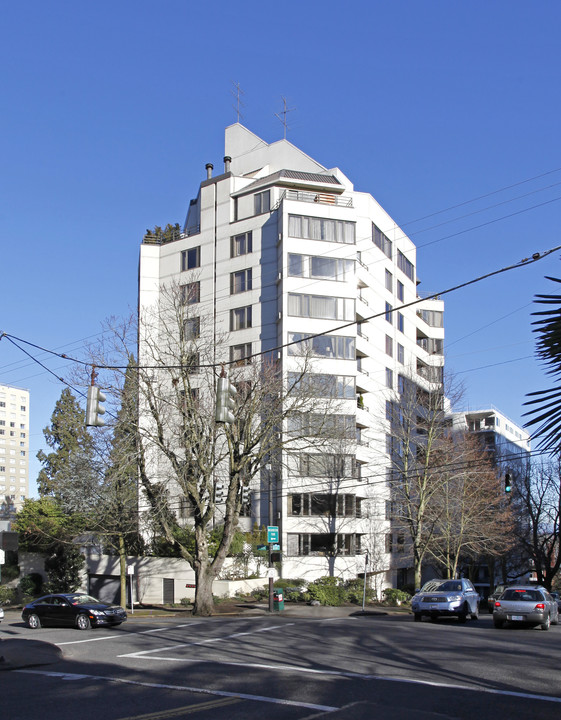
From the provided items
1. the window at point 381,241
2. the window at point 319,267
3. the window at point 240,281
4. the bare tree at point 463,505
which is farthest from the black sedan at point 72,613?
the window at point 381,241

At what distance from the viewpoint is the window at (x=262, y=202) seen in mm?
50625

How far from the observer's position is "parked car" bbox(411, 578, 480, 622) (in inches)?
1017

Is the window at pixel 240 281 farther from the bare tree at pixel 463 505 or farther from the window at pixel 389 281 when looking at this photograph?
the bare tree at pixel 463 505

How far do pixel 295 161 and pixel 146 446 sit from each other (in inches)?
1193

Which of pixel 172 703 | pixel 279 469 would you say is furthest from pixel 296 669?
pixel 279 469

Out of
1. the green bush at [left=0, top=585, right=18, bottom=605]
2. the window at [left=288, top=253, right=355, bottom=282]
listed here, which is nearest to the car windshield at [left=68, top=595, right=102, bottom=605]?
the green bush at [left=0, top=585, right=18, bottom=605]

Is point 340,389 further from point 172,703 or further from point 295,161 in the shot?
point 172,703

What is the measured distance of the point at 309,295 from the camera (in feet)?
152

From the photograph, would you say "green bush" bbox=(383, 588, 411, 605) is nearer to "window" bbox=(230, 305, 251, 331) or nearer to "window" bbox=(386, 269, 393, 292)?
"window" bbox=(230, 305, 251, 331)

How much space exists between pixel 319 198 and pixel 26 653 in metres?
37.7

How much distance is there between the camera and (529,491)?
6041 cm

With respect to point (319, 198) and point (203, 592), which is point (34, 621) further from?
point (319, 198)

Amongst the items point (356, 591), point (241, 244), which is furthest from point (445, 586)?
point (241, 244)

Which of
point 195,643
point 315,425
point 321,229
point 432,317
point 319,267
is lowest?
point 195,643
